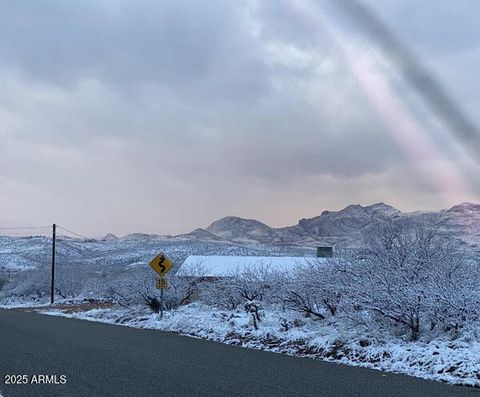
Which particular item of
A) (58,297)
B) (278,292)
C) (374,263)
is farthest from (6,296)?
(374,263)

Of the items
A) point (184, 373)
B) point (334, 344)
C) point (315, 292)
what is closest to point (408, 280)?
point (334, 344)

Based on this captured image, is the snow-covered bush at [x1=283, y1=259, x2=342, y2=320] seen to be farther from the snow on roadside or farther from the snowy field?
the snow on roadside

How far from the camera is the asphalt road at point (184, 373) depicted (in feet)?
30.8

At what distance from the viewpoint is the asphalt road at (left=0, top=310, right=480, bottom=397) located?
30.8ft

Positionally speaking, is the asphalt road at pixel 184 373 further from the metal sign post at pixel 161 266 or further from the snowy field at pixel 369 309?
the metal sign post at pixel 161 266

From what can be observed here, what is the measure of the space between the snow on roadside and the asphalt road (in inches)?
27.9

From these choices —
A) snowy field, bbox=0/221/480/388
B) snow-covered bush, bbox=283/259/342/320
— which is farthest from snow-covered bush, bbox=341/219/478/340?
snow-covered bush, bbox=283/259/342/320

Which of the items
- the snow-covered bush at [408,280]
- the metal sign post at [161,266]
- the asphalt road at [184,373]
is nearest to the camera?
the asphalt road at [184,373]

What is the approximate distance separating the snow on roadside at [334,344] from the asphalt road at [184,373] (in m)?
0.71

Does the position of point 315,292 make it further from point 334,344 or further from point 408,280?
point 334,344

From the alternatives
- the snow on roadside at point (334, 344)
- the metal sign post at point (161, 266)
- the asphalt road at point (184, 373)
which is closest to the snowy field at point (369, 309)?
the snow on roadside at point (334, 344)

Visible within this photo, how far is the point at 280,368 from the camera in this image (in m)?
11.8

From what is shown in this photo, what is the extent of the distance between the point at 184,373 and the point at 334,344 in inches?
184

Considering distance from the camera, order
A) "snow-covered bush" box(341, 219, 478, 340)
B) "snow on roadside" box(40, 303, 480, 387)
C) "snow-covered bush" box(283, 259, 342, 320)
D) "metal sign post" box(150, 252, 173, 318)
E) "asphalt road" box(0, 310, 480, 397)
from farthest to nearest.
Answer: "metal sign post" box(150, 252, 173, 318), "snow-covered bush" box(283, 259, 342, 320), "snow-covered bush" box(341, 219, 478, 340), "snow on roadside" box(40, 303, 480, 387), "asphalt road" box(0, 310, 480, 397)
